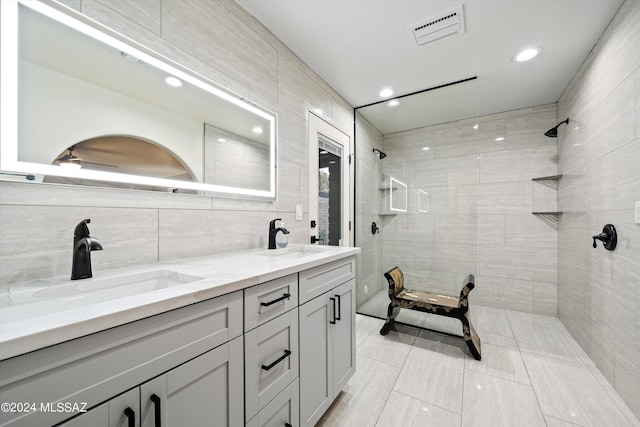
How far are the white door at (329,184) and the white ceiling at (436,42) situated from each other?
547mm

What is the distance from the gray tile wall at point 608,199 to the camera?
4.68 ft

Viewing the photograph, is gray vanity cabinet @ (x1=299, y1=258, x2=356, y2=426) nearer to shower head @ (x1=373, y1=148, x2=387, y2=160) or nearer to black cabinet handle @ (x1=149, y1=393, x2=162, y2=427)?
black cabinet handle @ (x1=149, y1=393, x2=162, y2=427)

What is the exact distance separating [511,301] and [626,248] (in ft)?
5.91

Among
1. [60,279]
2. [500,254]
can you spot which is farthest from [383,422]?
[500,254]

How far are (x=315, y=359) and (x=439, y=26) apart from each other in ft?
7.50

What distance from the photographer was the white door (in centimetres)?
224

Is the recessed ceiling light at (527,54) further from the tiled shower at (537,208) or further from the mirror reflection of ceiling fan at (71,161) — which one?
the mirror reflection of ceiling fan at (71,161)

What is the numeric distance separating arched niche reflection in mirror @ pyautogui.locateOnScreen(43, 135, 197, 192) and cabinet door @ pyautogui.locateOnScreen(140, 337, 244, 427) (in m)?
0.80

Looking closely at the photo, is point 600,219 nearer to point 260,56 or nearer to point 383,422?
point 383,422

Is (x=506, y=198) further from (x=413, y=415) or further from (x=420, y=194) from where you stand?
(x=413, y=415)

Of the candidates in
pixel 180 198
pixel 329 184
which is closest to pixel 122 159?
pixel 180 198

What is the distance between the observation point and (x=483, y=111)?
10.1 ft

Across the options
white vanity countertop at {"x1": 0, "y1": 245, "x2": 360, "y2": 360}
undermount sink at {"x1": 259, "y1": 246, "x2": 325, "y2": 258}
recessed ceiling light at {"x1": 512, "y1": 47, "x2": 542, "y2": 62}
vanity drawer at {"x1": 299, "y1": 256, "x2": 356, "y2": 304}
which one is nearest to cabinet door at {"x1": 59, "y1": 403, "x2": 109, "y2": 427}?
white vanity countertop at {"x1": 0, "y1": 245, "x2": 360, "y2": 360}

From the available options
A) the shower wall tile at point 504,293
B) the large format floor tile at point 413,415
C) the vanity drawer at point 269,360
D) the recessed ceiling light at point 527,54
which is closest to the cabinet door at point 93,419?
the vanity drawer at point 269,360
